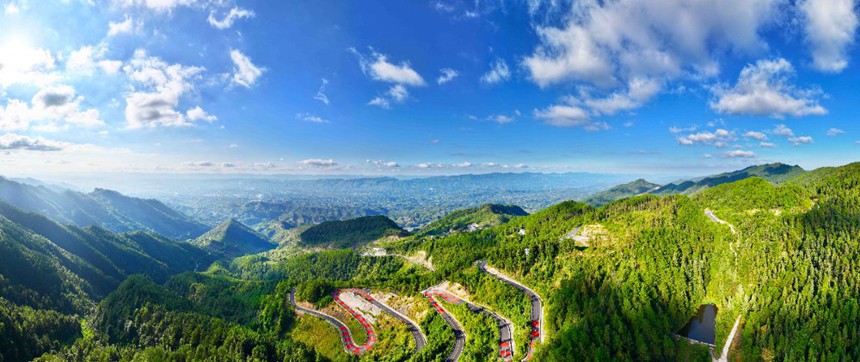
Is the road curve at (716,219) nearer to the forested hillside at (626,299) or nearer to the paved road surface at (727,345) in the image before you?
the forested hillside at (626,299)

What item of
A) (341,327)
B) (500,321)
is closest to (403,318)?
(341,327)

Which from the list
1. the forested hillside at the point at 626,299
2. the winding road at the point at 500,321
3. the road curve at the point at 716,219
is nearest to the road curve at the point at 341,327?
the forested hillside at the point at 626,299

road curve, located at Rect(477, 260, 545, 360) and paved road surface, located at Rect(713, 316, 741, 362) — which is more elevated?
road curve, located at Rect(477, 260, 545, 360)

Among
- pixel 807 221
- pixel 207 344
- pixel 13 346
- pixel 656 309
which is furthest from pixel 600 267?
pixel 13 346

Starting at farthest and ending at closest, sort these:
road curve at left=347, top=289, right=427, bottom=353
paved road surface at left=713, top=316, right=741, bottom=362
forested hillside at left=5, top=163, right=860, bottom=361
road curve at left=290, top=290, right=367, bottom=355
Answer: road curve at left=290, top=290, right=367, bottom=355, road curve at left=347, top=289, right=427, bottom=353, paved road surface at left=713, top=316, right=741, bottom=362, forested hillside at left=5, top=163, right=860, bottom=361

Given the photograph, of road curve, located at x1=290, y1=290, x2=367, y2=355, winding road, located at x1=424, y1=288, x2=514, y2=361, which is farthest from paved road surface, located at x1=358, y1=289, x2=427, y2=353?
road curve, located at x1=290, y1=290, x2=367, y2=355

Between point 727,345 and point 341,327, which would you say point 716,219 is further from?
point 341,327

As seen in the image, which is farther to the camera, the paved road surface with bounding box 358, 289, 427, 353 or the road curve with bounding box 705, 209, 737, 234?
the road curve with bounding box 705, 209, 737, 234

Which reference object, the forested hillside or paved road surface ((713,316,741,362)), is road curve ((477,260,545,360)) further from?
paved road surface ((713,316,741,362))
